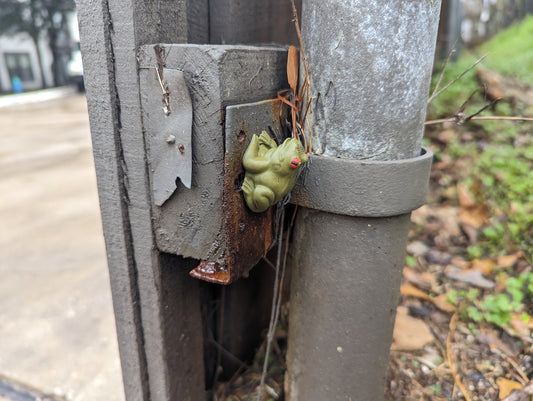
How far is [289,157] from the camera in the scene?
31.8 inches

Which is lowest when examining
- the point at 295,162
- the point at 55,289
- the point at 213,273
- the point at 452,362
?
the point at 55,289

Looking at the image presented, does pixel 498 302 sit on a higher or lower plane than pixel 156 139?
lower

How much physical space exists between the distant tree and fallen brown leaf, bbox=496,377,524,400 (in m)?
24.5

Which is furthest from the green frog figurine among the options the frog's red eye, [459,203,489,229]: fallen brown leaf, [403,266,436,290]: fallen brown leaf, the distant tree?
the distant tree

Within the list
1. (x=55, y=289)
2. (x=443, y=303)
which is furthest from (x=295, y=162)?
(x=55, y=289)

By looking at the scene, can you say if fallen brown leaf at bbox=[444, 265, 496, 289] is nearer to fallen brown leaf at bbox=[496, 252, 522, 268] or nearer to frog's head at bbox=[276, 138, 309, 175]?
fallen brown leaf at bbox=[496, 252, 522, 268]

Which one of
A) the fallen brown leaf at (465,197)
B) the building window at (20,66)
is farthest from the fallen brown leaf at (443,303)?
the building window at (20,66)

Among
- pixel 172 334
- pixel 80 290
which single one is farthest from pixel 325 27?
pixel 80 290

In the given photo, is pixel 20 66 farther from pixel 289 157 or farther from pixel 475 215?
pixel 289 157

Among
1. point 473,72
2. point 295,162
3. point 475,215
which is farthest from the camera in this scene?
point 473,72

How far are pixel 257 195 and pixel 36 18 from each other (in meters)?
26.4

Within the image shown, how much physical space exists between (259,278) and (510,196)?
5.63ft

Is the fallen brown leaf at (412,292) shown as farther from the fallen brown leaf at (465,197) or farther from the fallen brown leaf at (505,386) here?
the fallen brown leaf at (465,197)

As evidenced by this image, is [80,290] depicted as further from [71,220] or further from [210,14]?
[210,14]
